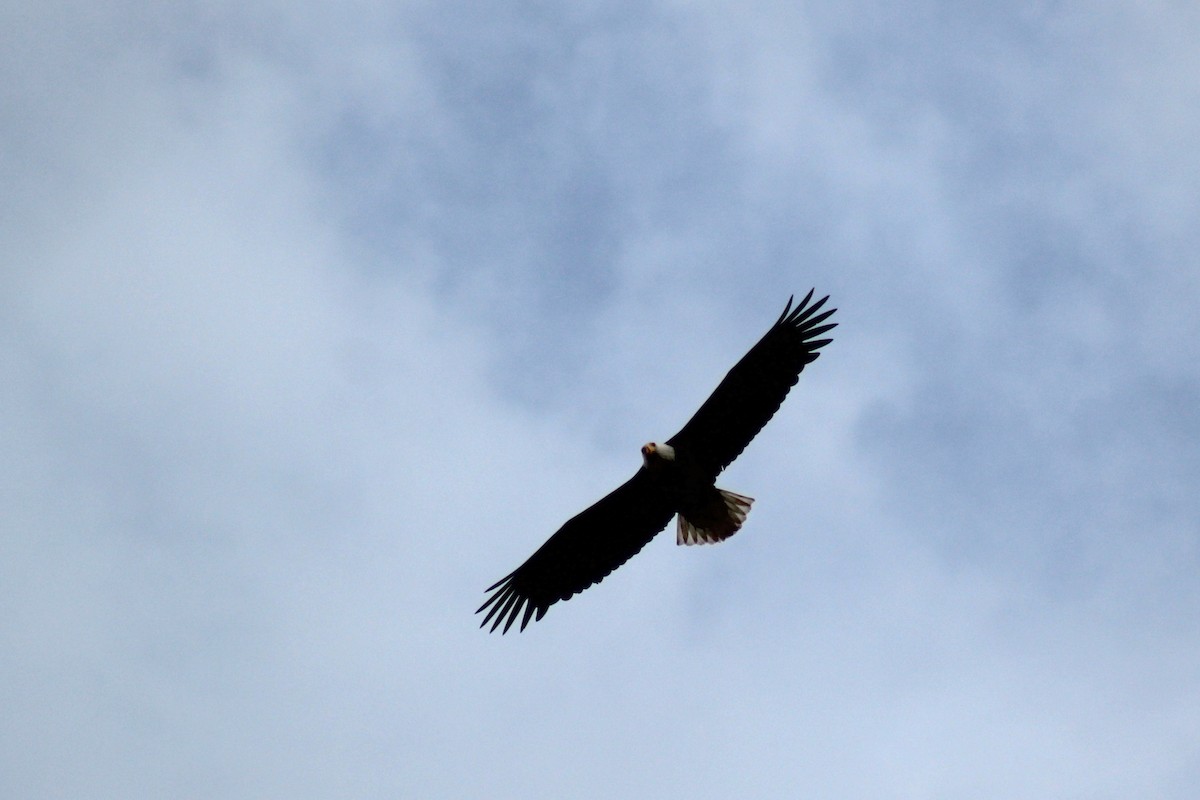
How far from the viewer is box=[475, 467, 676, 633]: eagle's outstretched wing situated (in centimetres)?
1714

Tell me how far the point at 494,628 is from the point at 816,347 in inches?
245

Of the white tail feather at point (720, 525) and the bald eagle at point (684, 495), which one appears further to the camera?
the white tail feather at point (720, 525)

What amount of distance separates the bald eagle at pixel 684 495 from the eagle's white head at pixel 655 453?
13 mm

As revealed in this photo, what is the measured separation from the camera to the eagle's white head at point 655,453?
16391 mm

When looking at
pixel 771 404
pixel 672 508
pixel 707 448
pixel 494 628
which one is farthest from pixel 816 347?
pixel 494 628

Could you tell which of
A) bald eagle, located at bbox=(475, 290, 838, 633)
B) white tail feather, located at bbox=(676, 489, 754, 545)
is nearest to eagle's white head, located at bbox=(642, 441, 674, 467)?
bald eagle, located at bbox=(475, 290, 838, 633)

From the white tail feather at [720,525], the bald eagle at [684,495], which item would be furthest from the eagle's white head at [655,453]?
the white tail feather at [720,525]

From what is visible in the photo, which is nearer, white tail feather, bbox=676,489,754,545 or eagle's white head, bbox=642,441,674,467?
eagle's white head, bbox=642,441,674,467

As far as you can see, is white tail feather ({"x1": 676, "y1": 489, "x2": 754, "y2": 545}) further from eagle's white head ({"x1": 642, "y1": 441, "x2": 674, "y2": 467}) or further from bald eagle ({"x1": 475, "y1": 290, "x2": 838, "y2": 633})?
eagle's white head ({"x1": 642, "y1": 441, "x2": 674, "y2": 467})

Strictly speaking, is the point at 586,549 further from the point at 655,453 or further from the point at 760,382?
the point at 760,382

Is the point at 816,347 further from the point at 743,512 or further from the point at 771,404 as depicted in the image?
the point at 743,512

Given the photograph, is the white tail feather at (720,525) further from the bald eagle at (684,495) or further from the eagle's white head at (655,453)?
the eagle's white head at (655,453)

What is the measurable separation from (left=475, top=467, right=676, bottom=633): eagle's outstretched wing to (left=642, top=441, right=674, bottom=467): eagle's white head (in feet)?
1.09

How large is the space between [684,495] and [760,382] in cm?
199
